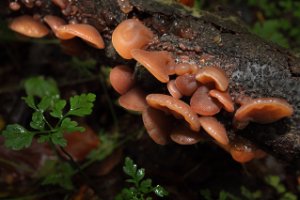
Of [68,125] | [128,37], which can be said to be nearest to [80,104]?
[68,125]

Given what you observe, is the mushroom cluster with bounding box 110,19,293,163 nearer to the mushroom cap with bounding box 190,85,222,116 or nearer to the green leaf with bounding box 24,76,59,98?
the mushroom cap with bounding box 190,85,222,116

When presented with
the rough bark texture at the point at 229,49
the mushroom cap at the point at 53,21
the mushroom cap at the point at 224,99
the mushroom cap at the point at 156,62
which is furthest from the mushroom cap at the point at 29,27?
the mushroom cap at the point at 224,99

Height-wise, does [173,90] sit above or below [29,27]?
above

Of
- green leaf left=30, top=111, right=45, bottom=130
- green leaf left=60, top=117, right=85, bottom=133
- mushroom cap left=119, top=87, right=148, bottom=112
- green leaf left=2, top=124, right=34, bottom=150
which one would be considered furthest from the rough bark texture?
green leaf left=2, top=124, right=34, bottom=150

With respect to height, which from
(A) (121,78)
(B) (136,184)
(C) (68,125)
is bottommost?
(B) (136,184)

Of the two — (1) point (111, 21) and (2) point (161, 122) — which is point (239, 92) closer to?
(2) point (161, 122)

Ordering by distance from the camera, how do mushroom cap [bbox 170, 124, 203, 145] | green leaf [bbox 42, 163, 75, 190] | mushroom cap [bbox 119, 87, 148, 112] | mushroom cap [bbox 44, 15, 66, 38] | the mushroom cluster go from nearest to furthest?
the mushroom cluster → mushroom cap [bbox 170, 124, 203, 145] → mushroom cap [bbox 119, 87, 148, 112] → mushroom cap [bbox 44, 15, 66, 38] → green leaf [bbox 42, 163, 75, 190]

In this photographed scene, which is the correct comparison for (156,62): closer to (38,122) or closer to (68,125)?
(68,125)

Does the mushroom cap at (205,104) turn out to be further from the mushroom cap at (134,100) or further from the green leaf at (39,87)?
the green leaf at (39,87)
